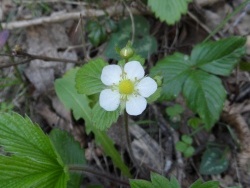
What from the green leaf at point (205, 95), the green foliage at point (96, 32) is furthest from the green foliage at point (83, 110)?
the green leaf at point (205, 95)

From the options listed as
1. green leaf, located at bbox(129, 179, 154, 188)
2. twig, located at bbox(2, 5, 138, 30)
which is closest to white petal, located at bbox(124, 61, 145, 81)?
green leaf, located at bbox(129, 179, 154, 188)

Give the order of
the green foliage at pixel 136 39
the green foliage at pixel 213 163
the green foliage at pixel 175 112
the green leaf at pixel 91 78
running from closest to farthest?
the green leaf at pixel 91 78 < the green foliage at pixel 213 163 < the green foliage at pixel 175 112 < the green foliage at pixel 136 39

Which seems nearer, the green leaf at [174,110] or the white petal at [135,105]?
the white petal at [135,105]

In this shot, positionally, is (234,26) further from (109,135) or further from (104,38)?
(109,135)

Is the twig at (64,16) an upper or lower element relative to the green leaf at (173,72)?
upper

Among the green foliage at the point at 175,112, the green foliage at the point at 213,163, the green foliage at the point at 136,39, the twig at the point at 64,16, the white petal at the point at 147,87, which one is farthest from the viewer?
the twig at the point at 64,16

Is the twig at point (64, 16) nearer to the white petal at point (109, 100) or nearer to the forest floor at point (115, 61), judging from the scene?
the forest floor at point (115, 61)

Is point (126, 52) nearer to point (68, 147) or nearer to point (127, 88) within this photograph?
point (127, 88)
